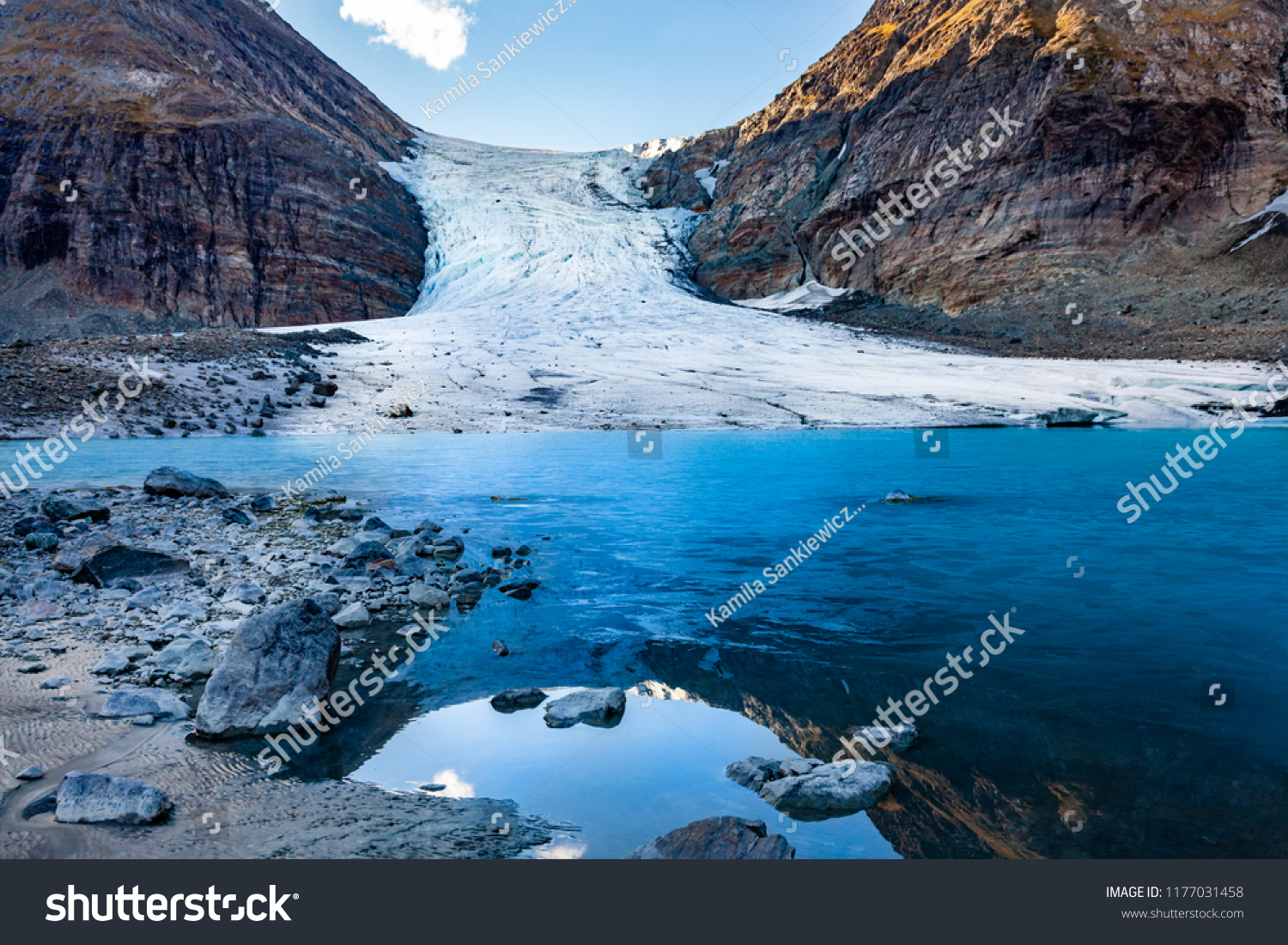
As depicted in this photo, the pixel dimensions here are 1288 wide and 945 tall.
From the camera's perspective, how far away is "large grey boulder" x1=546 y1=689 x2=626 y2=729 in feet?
13.1

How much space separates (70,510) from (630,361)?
85.1 feet

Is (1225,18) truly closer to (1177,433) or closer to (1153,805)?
(1177,433)

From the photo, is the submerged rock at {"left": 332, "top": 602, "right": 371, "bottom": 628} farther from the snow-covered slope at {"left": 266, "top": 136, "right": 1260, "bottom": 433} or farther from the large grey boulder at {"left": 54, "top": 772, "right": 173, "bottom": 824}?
the snow-covered slope at {"left": 266, "top": 136, "right": 1260, "bottom": 433}

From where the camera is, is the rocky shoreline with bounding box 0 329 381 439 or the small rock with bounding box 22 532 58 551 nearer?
the small rock with bounding box 22 532 58 551

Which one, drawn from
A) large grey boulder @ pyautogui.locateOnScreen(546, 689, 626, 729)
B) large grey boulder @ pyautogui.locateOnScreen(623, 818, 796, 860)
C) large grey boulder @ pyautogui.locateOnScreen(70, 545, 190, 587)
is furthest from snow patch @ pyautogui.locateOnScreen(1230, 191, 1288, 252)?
large grey boulder @ pyautogui.locateOnScreen(70, 545, 190, 587)

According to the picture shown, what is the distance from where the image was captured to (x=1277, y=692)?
440 centimetres

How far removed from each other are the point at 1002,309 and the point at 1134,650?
39.6 meters

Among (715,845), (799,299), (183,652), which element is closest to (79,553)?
(183,652)

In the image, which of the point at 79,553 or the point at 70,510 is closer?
the point at 79,553

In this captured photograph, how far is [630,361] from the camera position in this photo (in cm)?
3288

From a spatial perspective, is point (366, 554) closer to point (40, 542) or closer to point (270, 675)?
point (270, 675)

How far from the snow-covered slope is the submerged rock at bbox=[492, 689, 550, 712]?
70.1 ft

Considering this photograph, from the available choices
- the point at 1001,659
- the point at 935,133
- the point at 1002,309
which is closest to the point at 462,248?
the point at 935,133

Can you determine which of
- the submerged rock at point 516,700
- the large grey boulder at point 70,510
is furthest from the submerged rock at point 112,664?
the large grey boulder at point 70,510
